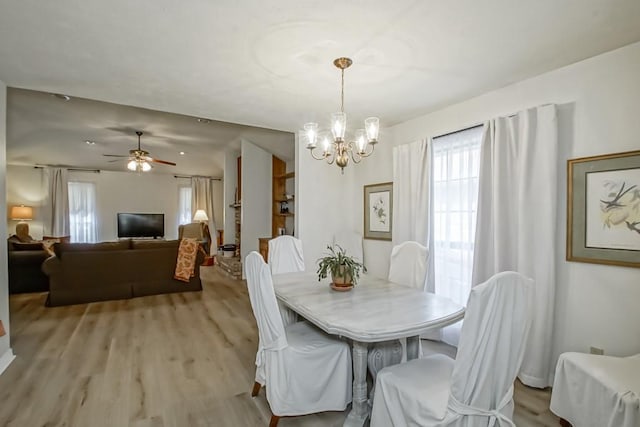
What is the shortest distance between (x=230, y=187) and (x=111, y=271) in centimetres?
336

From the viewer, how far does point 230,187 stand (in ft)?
24.5

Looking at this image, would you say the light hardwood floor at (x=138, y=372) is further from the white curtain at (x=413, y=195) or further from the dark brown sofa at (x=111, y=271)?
the white curtain at (x=413, y=195)

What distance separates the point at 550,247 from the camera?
2367 millimetres

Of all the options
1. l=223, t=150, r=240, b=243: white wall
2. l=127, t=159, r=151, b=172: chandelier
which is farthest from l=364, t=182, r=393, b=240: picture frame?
l=127, t=159, r=151, b=172: chandelier

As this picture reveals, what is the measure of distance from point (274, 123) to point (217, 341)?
255 cm

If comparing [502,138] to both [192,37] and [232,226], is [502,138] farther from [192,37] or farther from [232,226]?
[232,226]

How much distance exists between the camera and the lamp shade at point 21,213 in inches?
279

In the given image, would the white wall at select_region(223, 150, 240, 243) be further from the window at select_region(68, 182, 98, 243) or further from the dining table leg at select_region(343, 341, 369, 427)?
the dining table leg at select_region(343, 341, 369, 427)

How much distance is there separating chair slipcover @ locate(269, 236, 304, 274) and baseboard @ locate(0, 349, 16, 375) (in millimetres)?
2287

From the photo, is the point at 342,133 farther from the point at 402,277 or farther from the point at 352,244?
the point at 352,244

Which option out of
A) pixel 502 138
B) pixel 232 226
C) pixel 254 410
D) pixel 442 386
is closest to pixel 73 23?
pixel 254 410

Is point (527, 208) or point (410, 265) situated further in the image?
point (410, 265)

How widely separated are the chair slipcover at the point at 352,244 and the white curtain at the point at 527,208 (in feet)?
5.64

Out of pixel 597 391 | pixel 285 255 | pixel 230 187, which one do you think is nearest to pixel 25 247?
pixel 230 187
